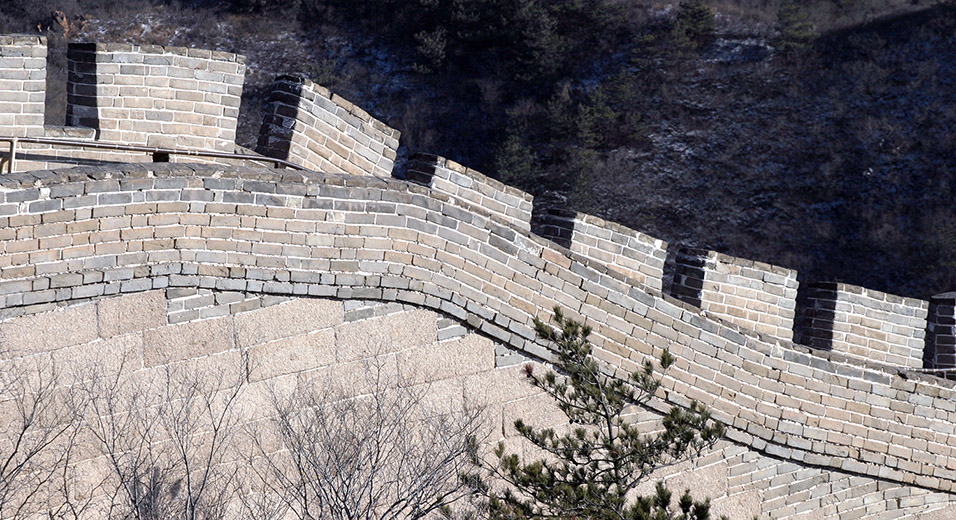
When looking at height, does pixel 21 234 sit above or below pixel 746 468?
above

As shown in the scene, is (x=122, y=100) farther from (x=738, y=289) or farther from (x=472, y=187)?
(x=738, y=289)

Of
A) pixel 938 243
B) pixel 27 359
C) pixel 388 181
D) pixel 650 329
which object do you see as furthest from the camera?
pixel 938 243

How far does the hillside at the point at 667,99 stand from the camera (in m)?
28.5

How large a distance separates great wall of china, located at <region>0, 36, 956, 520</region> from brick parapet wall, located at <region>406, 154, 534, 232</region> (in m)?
0.02

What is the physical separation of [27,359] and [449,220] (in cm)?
242

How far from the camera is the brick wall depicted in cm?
676

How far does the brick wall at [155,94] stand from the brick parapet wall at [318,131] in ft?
0.90

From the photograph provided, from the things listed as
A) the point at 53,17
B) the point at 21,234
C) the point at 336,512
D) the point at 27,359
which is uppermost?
the point at 53,17

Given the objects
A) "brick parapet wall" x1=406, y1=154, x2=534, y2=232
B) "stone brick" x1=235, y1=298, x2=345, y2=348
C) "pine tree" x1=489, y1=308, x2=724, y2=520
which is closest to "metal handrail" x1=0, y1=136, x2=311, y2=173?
"brick parapet wall" x1=406, y1=154, x2=534, y2=232

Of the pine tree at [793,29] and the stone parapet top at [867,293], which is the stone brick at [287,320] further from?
the pine tree at [793,29]

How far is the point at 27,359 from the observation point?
5.27m

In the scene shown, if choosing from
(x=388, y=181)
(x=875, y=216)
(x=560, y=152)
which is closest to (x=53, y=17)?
(x=560, y=152)

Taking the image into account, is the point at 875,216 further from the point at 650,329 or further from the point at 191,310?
the point at 191,310

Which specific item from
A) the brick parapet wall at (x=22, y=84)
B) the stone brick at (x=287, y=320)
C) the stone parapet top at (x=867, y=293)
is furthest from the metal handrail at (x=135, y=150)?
the stone parapet top at (x=867, y=293)
